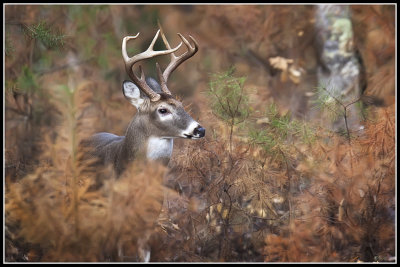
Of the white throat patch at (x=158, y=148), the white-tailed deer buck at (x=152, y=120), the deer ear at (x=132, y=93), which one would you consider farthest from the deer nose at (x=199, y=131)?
the deer ear at (x=132, y=93)

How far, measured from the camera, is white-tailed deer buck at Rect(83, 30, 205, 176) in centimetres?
545

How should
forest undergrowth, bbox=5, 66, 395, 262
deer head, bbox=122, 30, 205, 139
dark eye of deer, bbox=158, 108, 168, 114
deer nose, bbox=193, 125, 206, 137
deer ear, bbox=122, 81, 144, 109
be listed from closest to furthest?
forest undergrowth, bbox=5, 66, 395, 262
deer nose, bbox=193, 125, 206, 137
deer head, bbox=122, 30, 205, 139
dark eye of deer, bbox=158, 108, 168, 114
deer ear, bbox=122, 81, 144, 109

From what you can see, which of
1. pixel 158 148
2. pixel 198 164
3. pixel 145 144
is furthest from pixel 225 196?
pixel 145 144

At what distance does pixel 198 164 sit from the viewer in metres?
5.49

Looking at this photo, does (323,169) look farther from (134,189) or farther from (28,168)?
(28,168)

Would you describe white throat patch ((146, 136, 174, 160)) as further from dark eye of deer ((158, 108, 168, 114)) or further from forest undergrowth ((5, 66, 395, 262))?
dark eye of deer ((158, 108, 168, 114))

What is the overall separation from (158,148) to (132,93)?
634 millimetres

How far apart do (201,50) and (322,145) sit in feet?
20.5

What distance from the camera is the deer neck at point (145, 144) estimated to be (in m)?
5.57

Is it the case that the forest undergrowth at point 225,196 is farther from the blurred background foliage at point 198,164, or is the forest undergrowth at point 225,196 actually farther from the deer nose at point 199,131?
the deer nose at point 199,131

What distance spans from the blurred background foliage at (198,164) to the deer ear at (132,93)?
0.63 metres

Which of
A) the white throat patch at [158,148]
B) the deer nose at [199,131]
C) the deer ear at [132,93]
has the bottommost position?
the white throat patch at [158,148]

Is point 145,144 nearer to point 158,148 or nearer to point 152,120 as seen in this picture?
point 158,148

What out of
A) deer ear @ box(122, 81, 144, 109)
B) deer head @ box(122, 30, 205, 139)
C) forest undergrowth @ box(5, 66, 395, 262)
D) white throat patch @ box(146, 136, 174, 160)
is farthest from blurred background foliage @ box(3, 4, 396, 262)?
deer ear @ box(122, 81, 144, 109)
